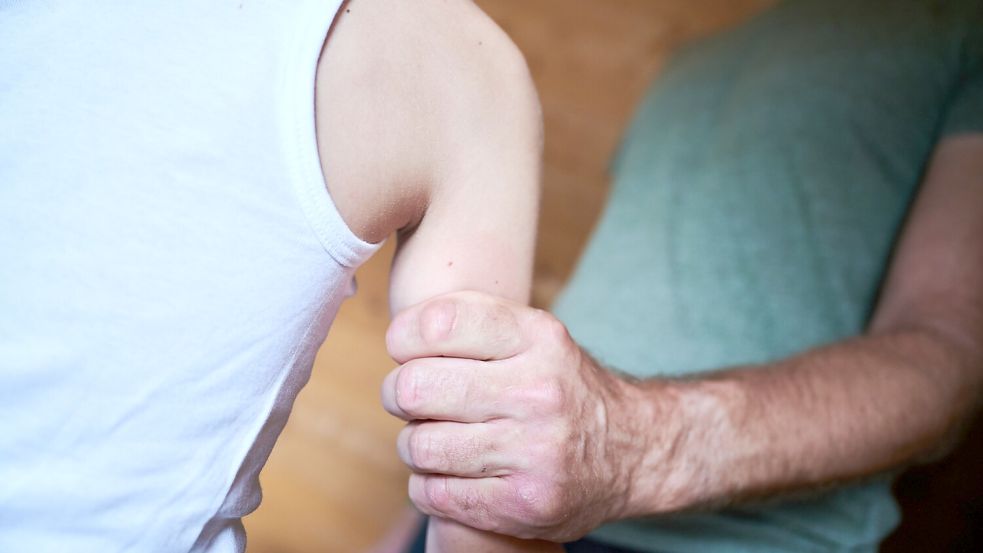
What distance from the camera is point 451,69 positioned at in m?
0.55

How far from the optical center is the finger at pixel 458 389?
56 cm

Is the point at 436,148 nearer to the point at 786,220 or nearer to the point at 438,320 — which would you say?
the point at 438,320

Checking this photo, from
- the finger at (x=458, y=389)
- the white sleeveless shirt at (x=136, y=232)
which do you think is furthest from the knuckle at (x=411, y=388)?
the white sleeveless shirt at (x=136, y=232)

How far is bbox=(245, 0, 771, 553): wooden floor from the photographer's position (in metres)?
1.71

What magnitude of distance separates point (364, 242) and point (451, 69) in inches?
5.6

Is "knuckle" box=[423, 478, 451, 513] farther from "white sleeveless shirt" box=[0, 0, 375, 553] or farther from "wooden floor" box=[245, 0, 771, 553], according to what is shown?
"wooden floor" box=[245, 0, 771, 553]

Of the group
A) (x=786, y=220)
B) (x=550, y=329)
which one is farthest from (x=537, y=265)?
(x=550, y=329)

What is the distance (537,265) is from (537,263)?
0.04ft

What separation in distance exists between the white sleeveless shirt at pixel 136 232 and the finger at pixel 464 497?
0.60ft

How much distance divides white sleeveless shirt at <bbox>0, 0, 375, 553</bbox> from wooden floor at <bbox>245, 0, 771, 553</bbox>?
1259mm

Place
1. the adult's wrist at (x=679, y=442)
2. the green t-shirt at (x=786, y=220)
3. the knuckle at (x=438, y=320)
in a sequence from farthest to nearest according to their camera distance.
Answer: the green t-shirt at (x=786, y=220), the adult's wrist at (x=679, y=442), the knuckle at (x=438, y=320)

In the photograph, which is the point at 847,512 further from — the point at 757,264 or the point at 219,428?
the point at 219,428

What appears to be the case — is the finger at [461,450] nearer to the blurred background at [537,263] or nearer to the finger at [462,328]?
the finger at [462,328]

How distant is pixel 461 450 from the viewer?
565mm
